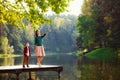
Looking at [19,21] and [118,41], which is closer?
[19,21]

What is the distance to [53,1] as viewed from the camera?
78.7 feet

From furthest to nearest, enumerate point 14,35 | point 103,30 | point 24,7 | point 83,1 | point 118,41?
point 14,35
point 83,1
point 103,30
point 118,41
point 24,7

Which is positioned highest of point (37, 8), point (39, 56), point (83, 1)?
point (83, 1)

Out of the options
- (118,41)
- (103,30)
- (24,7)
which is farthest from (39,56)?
(103,30)

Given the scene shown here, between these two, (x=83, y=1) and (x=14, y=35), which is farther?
(x=14, y=35)

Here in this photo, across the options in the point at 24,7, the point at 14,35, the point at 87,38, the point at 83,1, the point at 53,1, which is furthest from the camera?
the point at 14,35

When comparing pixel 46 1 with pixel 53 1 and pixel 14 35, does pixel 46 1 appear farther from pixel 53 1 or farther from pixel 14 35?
pixel 14 35

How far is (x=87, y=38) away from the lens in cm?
9150

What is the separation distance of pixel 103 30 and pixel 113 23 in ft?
27.9

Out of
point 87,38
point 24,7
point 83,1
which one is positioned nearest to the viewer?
point 24,7

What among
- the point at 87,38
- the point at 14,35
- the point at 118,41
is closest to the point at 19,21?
the point at 118,41

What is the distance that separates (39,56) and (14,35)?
128135 mm

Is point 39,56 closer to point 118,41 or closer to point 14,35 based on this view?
point 118,41

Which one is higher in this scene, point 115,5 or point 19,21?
point 115,5
